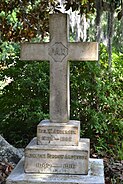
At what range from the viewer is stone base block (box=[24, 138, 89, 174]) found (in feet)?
13.9

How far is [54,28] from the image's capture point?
4.39 meters

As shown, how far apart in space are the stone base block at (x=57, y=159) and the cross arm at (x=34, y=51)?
3.05 feet

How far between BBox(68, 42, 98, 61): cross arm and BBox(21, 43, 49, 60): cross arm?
0.86 feet

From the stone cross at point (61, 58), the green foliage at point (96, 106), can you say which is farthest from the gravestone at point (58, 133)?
the green foliage at point (96, 106)

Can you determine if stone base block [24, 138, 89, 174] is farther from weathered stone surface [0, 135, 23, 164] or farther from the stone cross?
weathered stone surface [0, 135, 23, 164]

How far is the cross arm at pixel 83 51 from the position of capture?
4.39 metres

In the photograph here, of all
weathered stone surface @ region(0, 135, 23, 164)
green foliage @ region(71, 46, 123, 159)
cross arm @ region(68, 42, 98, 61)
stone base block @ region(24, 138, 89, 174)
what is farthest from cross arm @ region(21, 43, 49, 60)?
green foliage @ region(71, 46, 123, 159)

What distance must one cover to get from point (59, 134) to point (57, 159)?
250mm

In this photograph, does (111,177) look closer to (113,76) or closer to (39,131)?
(39,131)

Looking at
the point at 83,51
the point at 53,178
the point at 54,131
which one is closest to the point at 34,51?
the point at 83,51

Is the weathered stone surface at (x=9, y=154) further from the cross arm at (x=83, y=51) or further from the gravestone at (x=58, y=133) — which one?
the cross arm at (x=83, y=51)

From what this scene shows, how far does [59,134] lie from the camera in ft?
14.2

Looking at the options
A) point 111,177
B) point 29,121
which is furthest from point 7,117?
point 111,177

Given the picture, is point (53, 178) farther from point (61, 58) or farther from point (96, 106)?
point (96, 106)
